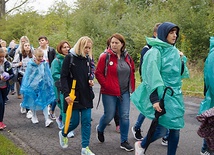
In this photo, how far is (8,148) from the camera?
5316mm

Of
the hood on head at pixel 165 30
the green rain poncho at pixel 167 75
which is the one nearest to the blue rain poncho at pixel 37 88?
the green rain poncho at pixel 167 75

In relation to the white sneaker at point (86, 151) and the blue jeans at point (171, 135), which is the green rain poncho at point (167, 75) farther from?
the white sneaker at point (86, 151)

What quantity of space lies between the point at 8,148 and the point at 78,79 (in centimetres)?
164

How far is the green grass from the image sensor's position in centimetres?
511

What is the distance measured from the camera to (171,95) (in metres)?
4.20

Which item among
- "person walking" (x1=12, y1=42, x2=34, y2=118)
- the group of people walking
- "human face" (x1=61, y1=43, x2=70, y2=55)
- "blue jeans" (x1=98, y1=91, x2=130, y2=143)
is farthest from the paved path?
"human face" (x1=61, y1=43, x2=70, y2=55)

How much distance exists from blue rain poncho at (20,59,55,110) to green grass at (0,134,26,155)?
1.45 meters

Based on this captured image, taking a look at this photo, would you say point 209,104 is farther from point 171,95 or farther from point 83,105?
point 83,105

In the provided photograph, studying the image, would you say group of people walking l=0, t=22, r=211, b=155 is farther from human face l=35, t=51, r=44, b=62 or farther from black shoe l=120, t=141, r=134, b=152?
human face l=35, t=51, r=44, b=62

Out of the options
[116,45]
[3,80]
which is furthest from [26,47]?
[116,45]

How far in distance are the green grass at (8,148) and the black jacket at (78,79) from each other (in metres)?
1.04

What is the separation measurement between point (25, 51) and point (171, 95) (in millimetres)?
5295

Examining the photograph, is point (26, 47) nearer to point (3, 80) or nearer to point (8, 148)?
point (3, 80)

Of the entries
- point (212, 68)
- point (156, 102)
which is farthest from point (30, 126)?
point (212, 68)
